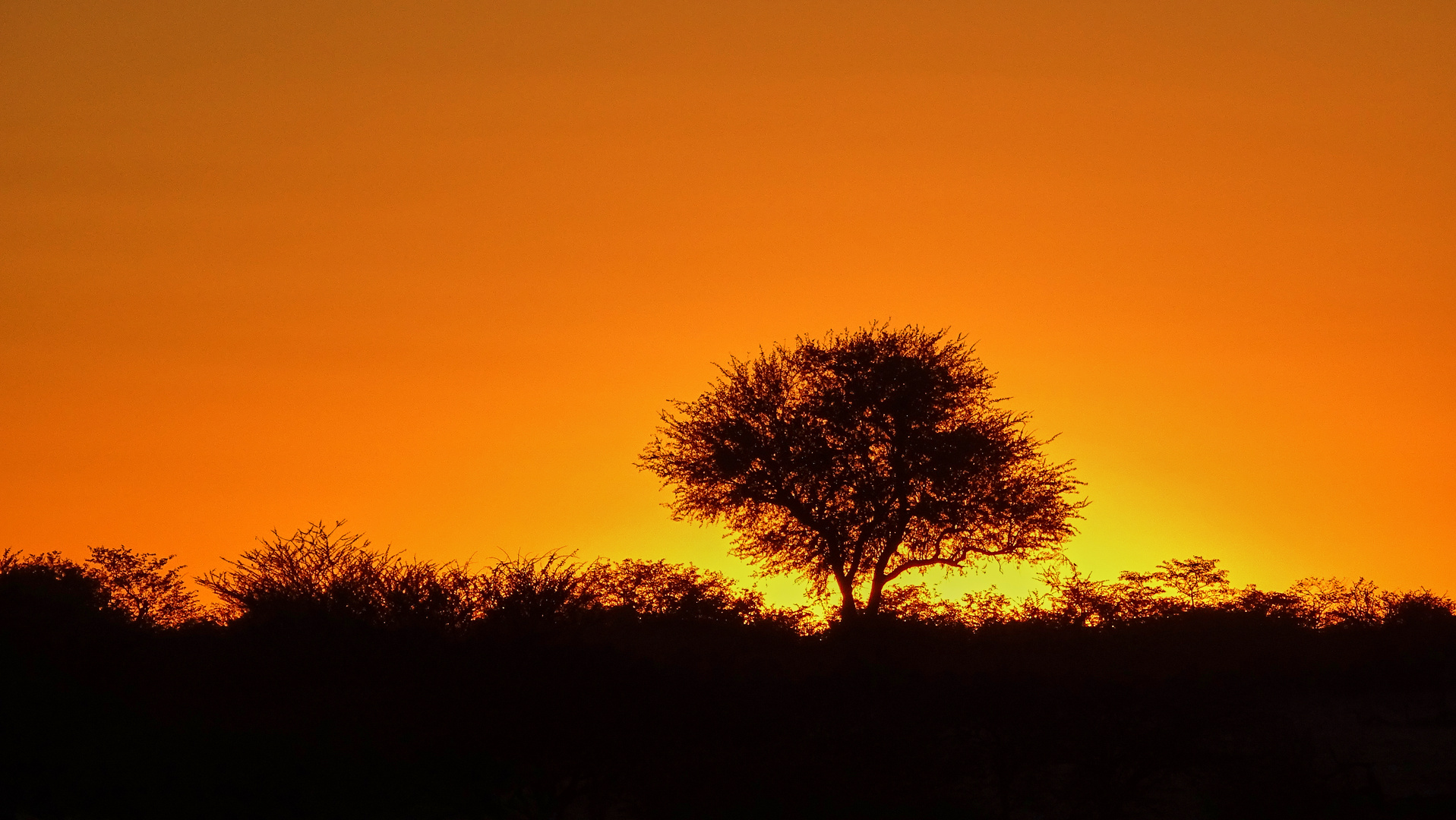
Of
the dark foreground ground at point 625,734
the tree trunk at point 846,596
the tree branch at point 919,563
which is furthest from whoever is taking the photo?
the tree branch at point 919,563

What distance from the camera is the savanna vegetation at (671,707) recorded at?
20375mm

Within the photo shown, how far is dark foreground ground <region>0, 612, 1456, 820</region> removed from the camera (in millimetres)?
20141

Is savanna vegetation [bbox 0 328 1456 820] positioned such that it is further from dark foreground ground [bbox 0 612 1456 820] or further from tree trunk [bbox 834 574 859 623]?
tree trunk [bbox 834 574 859 623]

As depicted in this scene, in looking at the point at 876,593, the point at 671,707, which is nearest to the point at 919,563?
the point at 876,593

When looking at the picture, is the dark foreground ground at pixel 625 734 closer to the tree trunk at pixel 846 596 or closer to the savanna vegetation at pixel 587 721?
the savanna vegetation at pixel 587 721

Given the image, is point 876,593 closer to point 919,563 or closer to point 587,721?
point 919,563

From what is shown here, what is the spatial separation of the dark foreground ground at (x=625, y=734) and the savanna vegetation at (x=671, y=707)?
1.8 inches

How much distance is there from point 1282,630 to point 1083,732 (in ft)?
39.8

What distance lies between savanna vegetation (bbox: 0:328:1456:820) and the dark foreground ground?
0.04 metres

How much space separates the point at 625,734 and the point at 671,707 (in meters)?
1.27

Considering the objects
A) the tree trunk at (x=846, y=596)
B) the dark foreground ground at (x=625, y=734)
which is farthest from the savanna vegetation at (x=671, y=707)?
the tree trunk at (x=846, y=596)

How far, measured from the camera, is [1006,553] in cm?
4253

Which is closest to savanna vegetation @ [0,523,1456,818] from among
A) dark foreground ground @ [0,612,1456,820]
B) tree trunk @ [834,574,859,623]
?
dark foreground ground @ [0,612,1456,820]

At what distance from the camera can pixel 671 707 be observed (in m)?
23.2
